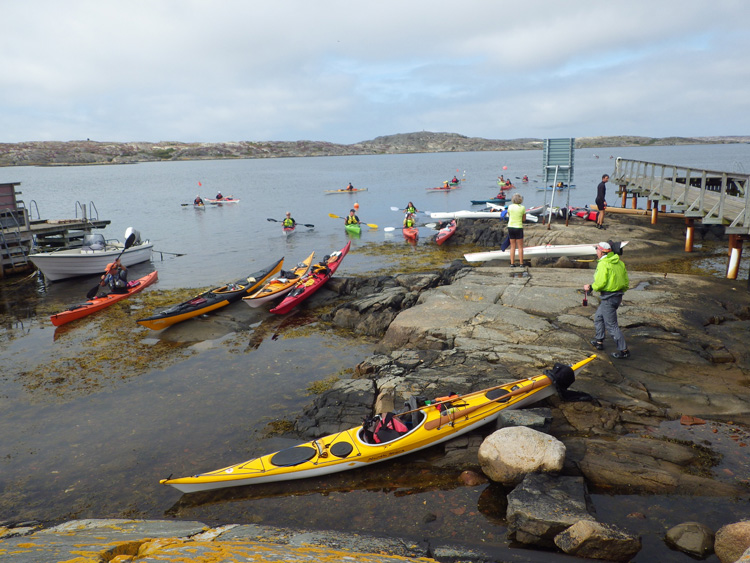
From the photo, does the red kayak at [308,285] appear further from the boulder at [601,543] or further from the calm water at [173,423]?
the boulder at [601,543]

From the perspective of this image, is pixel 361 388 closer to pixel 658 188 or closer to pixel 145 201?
pixel 658 188

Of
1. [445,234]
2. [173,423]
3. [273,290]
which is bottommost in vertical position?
[173,423]

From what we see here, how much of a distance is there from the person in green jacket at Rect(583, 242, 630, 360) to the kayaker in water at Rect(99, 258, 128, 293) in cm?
1665

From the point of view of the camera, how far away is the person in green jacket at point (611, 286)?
9.42m

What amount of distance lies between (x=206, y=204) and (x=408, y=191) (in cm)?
2510

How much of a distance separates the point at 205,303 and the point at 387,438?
33.4 ft

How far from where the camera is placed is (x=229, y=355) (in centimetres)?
1327

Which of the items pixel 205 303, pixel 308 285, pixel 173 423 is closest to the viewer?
pixel 173 423

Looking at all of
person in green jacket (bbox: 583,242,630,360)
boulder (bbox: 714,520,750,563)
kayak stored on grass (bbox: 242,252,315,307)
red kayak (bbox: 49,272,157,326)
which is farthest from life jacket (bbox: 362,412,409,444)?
red kayak (bbox: 49,272,157,326)

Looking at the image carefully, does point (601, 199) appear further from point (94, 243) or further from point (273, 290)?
point (94, 243)

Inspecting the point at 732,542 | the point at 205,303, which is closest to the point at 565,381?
the point at 732,542

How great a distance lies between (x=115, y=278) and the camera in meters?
18.6

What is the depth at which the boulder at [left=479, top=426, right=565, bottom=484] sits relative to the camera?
23.2 ft

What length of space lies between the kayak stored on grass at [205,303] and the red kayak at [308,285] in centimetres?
182
